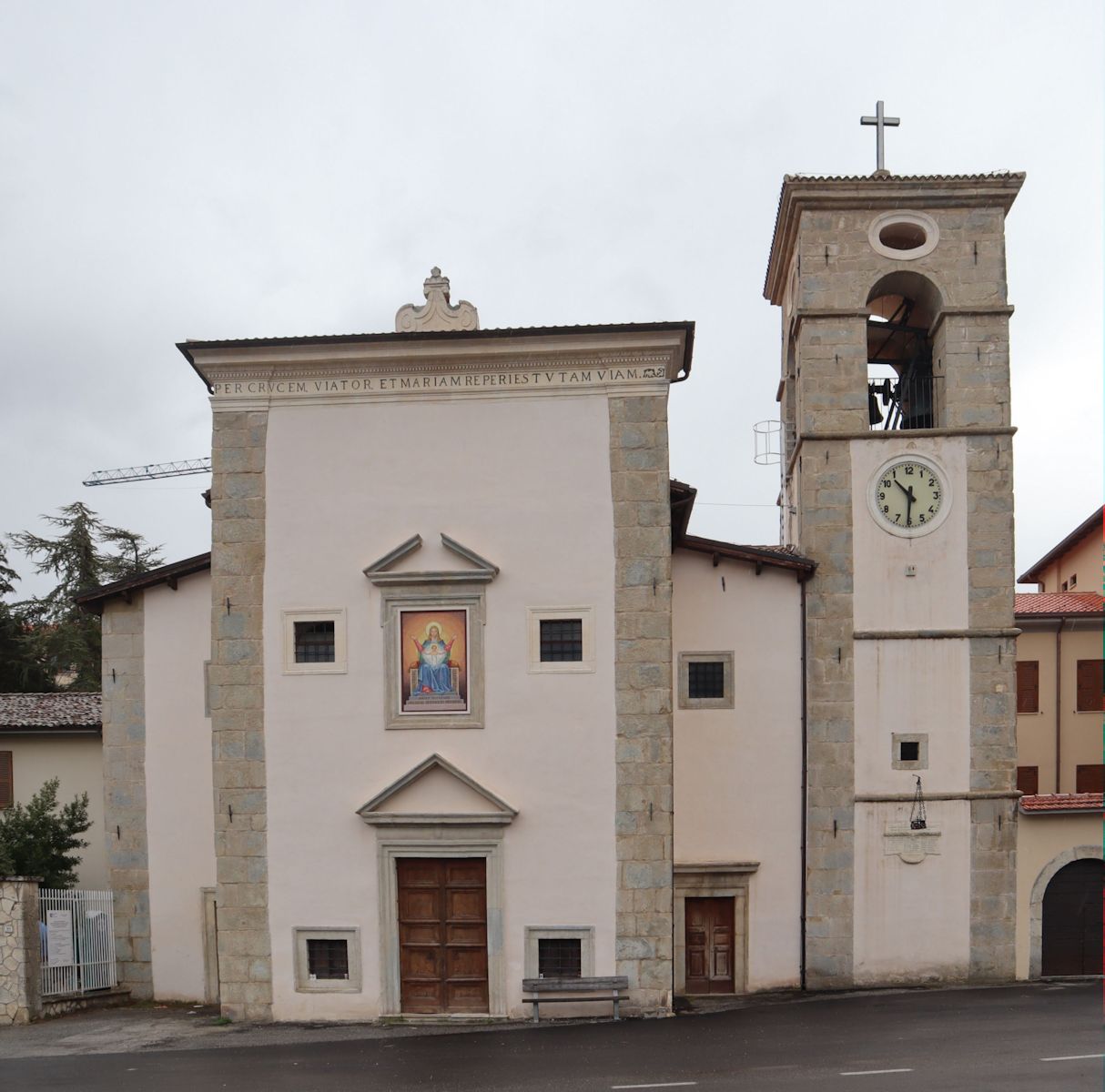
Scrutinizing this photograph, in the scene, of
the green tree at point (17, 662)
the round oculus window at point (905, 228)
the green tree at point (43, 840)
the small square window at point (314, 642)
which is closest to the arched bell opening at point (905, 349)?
the round oculus window at point (905, 228)

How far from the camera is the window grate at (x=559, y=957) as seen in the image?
15.4 m

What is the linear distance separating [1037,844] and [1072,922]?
133 centimetres

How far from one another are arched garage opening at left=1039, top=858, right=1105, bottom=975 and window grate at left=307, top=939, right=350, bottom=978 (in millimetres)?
10695

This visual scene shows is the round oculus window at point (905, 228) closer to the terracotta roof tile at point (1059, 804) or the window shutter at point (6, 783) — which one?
the terracotta roof tile at point (1059, 804)

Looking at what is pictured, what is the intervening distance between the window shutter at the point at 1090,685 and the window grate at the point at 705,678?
36.7ft

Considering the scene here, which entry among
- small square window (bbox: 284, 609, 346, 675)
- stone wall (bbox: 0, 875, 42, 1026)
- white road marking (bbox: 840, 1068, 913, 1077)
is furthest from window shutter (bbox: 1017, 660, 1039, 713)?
stone wall (bbox: 0, 875, 42, 1026)

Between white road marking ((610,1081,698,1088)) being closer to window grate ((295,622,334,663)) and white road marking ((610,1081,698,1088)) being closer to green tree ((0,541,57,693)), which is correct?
window grate ((295,622,334,663))

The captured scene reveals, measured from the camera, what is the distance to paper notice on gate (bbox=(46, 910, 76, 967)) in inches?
658

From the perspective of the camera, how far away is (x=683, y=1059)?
13.1 metres

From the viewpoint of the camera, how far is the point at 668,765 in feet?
50.3

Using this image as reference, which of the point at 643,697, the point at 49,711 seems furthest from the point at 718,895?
the point at 49,711

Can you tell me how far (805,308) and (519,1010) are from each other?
1155 centimetres

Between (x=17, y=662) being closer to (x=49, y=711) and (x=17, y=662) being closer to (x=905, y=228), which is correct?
(x=49, y=711)

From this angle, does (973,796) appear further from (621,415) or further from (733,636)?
(621,415)
